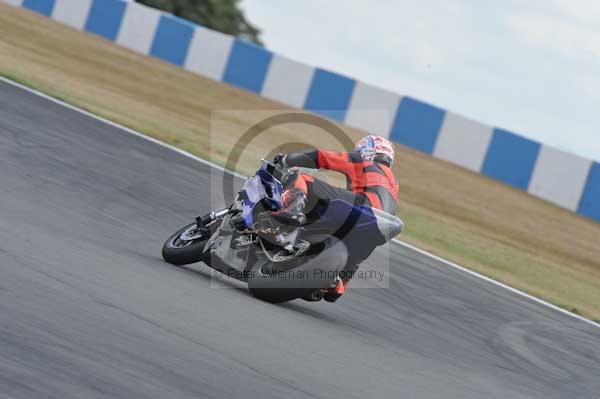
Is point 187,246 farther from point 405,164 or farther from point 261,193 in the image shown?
point 405,164

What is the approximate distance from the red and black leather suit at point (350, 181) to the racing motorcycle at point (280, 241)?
10cm

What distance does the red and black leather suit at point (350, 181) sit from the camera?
772 centimetres

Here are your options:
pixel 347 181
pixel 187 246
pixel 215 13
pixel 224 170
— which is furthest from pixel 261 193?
pixel 215 13

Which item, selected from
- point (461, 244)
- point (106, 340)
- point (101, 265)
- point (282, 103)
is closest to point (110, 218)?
point (101, 265)

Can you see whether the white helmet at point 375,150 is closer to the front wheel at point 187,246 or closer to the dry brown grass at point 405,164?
the front wheel at point 187,246

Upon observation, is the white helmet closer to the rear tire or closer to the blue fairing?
the blue fairing

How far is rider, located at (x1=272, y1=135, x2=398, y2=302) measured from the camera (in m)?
7.68

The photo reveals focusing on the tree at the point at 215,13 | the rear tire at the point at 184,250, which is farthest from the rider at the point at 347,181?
the tree at the point at 215,13

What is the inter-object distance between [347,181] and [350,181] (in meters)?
0.08

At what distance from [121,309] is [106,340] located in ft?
2.58

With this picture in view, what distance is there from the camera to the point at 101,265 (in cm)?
751

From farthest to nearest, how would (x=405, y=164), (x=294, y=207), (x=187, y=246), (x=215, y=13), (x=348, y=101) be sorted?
(x=215, y=13), (x=348, y=101), (x=405, y=164), (x=187, y=246), (x=294, y=207)

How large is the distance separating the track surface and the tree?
4086 centimetres

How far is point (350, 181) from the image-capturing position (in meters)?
8.05
